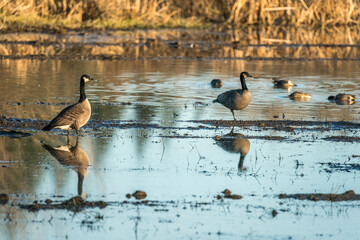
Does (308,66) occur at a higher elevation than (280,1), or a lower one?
lower

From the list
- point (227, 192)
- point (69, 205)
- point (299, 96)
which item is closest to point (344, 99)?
point (299, 96)

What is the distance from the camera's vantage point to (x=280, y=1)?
40.3m

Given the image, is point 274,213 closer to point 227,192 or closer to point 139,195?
point 227,192

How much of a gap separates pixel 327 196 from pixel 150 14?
33019mm

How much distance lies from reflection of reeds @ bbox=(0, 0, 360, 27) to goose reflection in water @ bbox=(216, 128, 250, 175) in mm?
25754

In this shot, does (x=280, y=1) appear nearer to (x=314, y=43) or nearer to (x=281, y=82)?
(x=314, y=43)

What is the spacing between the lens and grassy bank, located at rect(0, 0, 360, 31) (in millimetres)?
36875

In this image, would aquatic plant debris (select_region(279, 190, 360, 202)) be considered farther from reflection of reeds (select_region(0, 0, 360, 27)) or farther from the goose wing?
reflection of reeds (select_region(0, 0, 360, 27))

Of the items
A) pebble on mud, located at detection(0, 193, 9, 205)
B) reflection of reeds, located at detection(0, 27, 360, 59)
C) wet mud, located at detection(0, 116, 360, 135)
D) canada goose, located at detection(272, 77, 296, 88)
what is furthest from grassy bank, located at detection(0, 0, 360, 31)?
pebble on mud, located at detection(0, 193, 9, 205)

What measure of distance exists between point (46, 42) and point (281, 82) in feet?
49.3

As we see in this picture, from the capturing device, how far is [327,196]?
8.87m

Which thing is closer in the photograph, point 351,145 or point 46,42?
point 351,145

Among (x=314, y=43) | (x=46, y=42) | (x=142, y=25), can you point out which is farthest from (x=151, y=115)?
(x=142, y=25)

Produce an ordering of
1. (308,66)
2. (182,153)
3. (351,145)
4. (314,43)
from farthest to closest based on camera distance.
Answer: (314,43), (308,66), (351,145), (182,153)
